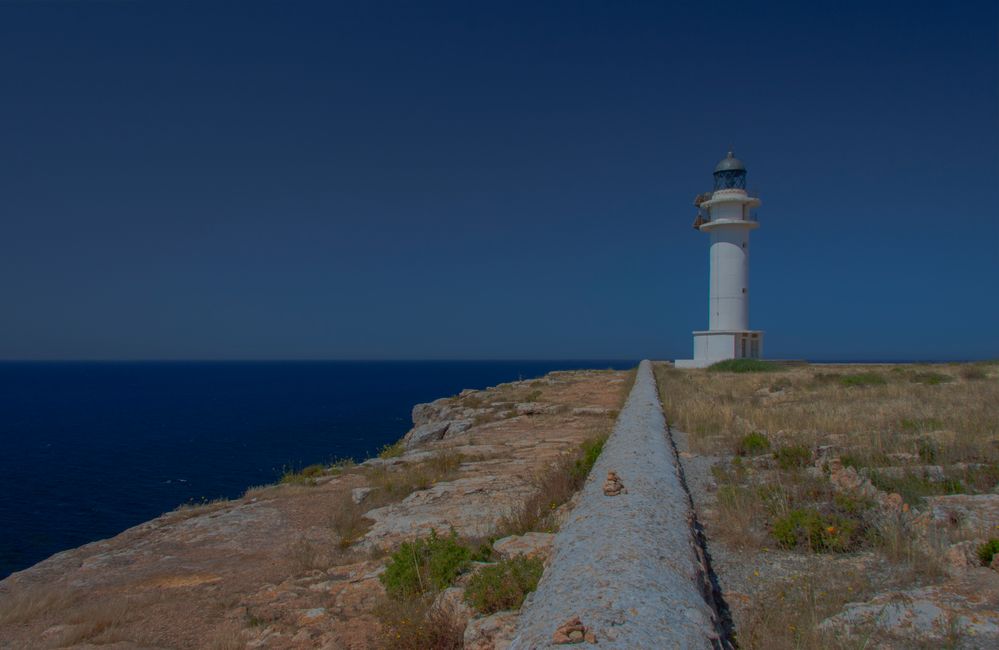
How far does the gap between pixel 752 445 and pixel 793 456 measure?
3.67 feet

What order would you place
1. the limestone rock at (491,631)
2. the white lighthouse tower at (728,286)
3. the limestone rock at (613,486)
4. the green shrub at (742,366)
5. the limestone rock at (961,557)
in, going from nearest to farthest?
the limestone rock at (491,631), the limestone rock at (961,557), the limestone rock at (613,486), the green shrub at (742,366), the white lighthouse tower at (728,286)

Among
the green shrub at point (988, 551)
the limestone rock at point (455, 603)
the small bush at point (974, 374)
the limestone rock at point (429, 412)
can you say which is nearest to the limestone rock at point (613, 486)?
the limestone rock at point (455, 603)

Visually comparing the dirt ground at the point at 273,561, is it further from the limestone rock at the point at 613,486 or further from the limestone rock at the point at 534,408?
the limestone rock at the point at 534,408

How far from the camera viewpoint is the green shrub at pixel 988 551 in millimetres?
5250

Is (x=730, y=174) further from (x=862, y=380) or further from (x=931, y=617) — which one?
(x=931, y=617)

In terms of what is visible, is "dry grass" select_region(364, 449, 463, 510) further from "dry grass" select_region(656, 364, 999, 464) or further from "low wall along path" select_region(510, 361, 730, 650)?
"dry grass" select_region(656, 364, 999, 464)

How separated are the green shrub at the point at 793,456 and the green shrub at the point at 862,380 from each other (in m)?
15.2

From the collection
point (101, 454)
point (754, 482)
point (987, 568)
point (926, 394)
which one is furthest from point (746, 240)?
point (101, 454)

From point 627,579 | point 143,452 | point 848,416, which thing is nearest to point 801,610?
point 627,579

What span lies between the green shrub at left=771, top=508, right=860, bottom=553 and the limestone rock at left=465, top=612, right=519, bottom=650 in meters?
3.01

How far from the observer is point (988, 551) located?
528 centimetres

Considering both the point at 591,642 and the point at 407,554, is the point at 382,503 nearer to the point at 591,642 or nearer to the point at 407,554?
the point at 407,554

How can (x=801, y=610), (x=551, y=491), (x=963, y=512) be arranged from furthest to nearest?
1. (x=551, y=491)
2. (x=963, y=512)
3. (x=801, y=610)

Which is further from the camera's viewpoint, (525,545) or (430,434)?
(430,434)
